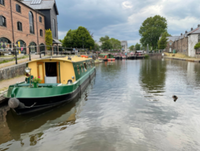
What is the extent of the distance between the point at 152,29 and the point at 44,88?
266ft

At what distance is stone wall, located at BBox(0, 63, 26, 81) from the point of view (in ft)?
38.4

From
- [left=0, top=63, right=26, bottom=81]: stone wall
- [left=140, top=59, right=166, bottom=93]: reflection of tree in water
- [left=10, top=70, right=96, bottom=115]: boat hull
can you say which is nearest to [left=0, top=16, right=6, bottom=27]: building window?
[left=0, top=63, right=26, bottom=81]: stone wall

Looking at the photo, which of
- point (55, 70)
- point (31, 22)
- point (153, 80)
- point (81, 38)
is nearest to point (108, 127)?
point (55, 70)

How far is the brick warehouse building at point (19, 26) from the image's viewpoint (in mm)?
21047

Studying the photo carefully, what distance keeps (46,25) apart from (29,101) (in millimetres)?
30974

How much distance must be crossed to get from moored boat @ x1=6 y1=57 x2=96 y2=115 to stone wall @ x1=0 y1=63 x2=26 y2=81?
2.98 metres

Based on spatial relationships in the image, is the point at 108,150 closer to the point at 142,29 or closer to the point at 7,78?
the point at 7,78

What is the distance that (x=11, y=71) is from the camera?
509 inches

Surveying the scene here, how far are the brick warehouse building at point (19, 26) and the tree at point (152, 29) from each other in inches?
2424

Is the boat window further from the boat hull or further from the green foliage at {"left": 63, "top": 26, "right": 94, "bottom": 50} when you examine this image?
the green foliage at {"left": 63, "top": 26, "right": 94, "bottom": 50}

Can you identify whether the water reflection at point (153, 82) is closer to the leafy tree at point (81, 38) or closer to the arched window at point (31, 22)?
the arched window at point (31, 22)

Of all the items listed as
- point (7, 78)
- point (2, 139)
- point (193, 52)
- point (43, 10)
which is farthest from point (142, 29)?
point (2, 139)

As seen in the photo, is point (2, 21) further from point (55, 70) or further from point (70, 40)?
point (70, 40)

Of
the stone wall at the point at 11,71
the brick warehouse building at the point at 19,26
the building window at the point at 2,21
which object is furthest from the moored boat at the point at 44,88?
the building window at the point at 2,21
